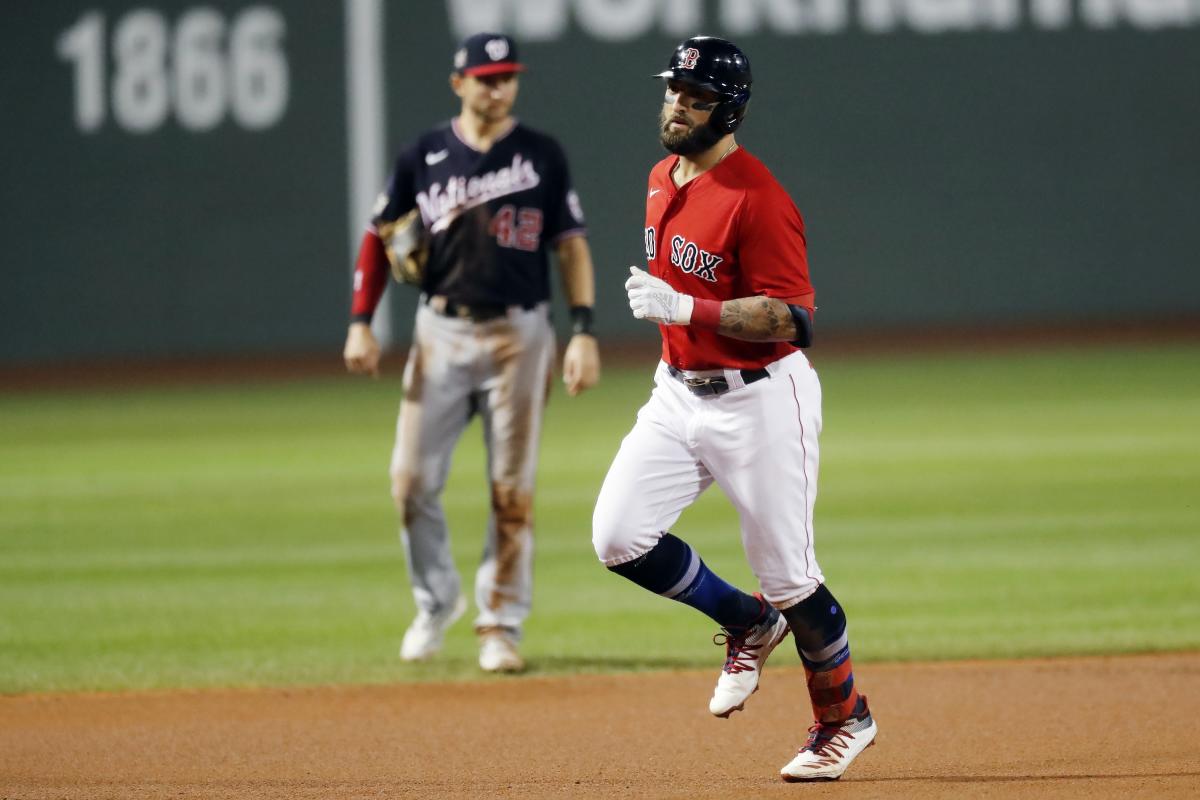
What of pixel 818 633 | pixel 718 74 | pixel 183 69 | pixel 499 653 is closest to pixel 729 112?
pixel 718 74

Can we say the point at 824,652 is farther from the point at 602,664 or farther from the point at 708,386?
the point at 602,664

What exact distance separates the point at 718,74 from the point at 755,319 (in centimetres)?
68

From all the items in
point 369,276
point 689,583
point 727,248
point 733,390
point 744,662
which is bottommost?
point 744,662

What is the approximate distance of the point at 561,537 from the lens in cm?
938

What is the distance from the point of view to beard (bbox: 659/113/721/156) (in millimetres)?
4680

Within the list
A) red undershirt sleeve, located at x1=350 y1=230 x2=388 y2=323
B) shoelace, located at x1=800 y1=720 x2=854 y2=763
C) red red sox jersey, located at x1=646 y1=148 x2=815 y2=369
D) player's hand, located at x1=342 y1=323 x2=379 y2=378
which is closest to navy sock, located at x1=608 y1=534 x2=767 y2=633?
shoelace, located at x1=800 y1=720 x2=854 y2=763

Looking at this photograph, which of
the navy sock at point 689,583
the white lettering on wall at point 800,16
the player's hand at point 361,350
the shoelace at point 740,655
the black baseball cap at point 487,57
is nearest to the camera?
the navy sock at point 689,583

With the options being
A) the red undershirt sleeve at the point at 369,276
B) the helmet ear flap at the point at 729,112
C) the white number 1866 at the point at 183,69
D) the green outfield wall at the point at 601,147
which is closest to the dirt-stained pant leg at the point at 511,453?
the red undershirt sleeve at the point at 369,276

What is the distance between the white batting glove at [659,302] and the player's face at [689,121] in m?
0.41

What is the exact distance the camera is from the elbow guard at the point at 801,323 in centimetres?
455

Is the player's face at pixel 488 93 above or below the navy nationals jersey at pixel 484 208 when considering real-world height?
above

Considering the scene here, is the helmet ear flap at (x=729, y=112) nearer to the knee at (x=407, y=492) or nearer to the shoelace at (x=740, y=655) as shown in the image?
the shoelace at (x=740, y=655)

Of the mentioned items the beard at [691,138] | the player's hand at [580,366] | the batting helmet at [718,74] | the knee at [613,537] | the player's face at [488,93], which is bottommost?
the knee at [613,537]

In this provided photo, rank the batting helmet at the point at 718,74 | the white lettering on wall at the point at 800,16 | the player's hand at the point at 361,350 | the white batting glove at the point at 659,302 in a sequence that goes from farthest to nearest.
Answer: the white lettering on wall at the point at 800,16 → the player's hand at the point at 361,350 → the batting helmet at the point at 718,74 → the white batting glove at the point at 659,302
